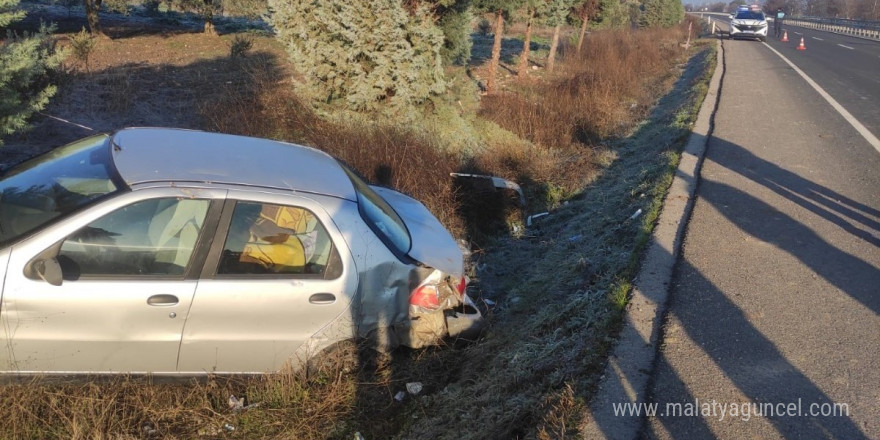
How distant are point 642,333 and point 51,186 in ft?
12.4

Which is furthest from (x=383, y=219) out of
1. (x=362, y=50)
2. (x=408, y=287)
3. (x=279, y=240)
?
(x=362, y=50)

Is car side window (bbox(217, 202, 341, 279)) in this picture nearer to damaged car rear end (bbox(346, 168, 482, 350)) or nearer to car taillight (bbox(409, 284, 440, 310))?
damaged car rear end (bbox(346, 168, 482, 350))

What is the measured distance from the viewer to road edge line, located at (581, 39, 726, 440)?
11.2 ft

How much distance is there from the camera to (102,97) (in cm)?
1248

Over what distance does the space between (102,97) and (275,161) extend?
959cm

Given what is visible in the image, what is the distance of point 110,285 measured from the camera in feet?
12.0

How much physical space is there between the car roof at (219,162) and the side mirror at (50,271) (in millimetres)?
615

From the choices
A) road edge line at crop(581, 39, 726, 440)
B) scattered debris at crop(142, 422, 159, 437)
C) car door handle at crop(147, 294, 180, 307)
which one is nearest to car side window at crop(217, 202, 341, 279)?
car door handle at crop(147, 294, 180, 307)

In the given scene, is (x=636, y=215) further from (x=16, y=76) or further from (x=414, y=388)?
(x=16, y=76)

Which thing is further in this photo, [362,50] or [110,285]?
[362,50]

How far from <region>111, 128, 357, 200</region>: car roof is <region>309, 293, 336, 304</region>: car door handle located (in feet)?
2.18

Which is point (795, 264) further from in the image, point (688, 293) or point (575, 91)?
point (575, 91)

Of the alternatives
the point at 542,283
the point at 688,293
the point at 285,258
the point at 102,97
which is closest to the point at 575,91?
the point at 102,97

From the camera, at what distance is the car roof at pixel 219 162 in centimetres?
404
